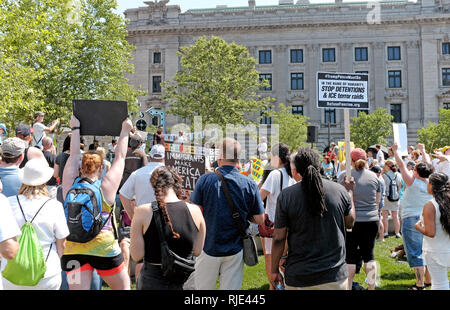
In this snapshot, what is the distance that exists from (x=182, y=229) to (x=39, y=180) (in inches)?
53.9

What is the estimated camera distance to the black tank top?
3365mm

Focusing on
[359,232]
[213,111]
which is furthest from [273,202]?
[213,111]

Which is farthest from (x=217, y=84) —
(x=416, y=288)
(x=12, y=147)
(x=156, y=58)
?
(x=12, y=147)

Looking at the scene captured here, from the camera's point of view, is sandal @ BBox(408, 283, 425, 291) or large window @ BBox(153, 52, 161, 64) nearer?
sandal @ BBox(408, 283, 425, 291)

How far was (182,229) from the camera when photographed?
339cm

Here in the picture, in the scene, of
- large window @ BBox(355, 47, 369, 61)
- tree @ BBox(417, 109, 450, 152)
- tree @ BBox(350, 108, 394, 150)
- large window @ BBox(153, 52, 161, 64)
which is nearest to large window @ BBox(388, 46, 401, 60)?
large window @ BBox(355, 47, 369, 61)

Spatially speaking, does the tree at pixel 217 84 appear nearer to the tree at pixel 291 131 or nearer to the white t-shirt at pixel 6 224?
the tree at pixel 291 131

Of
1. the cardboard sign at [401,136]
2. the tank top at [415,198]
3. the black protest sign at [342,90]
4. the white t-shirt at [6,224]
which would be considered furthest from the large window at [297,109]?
the white t-shirt at [6,224]

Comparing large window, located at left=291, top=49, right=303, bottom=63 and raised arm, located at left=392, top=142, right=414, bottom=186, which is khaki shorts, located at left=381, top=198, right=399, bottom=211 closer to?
raised arm, located at left=392, top=142, right=414, bottom=186

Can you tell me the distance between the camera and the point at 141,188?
539 centimetres

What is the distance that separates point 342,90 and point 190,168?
3.36m

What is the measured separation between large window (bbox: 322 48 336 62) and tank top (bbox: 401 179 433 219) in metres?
47.4

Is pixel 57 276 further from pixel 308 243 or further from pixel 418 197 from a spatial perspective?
pixel 418 197
